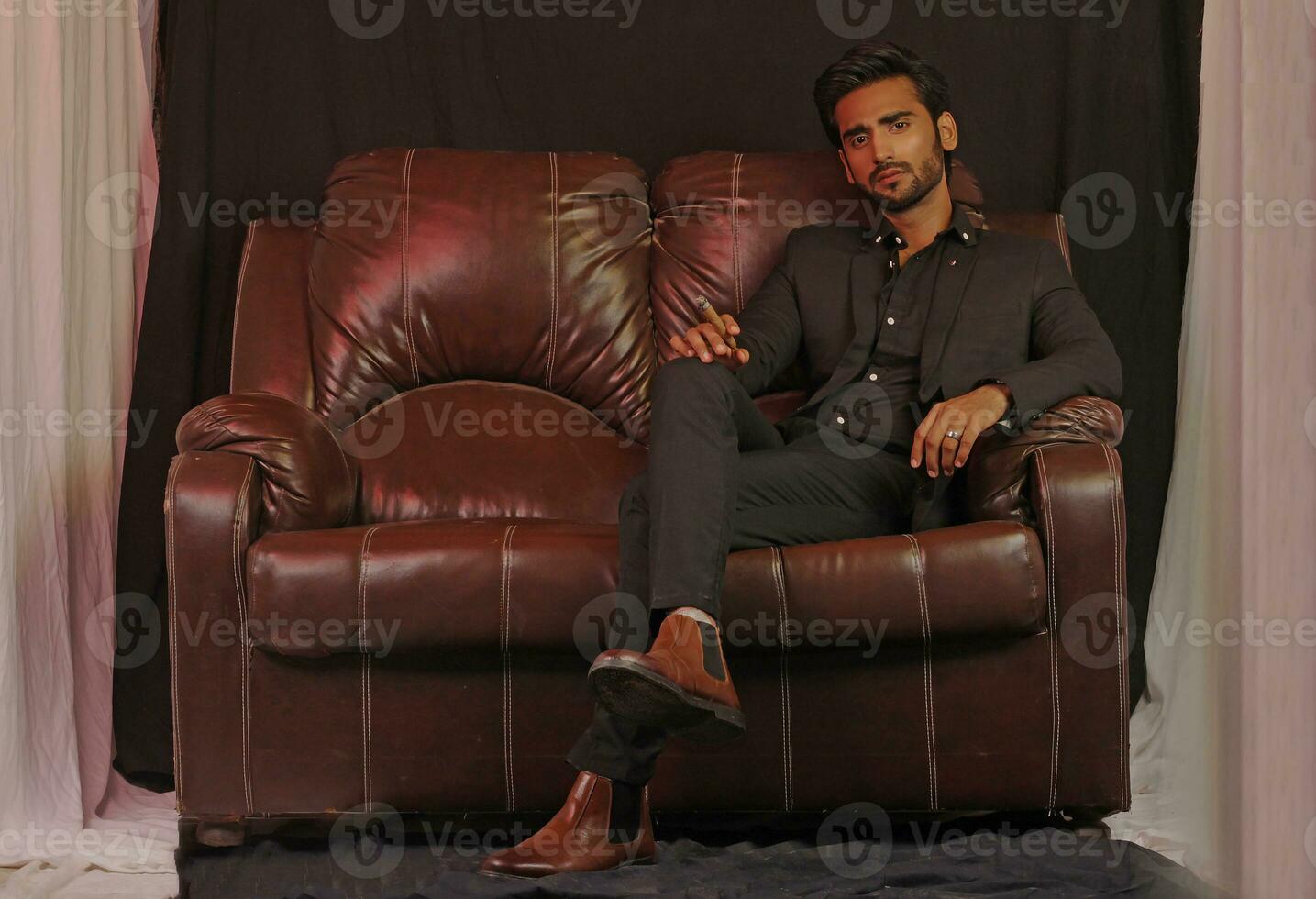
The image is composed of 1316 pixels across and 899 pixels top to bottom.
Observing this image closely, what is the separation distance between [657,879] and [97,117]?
6.54ft

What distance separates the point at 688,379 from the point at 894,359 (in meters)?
0.62

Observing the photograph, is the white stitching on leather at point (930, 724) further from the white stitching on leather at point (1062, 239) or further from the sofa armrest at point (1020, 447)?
the white stitching on leather at point (1062, 239)

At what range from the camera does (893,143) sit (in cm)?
254

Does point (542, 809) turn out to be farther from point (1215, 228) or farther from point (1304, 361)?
point (1304, 361)

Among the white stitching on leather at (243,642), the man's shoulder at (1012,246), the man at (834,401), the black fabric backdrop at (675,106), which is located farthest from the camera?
the black fabric backdrop at (675,106)

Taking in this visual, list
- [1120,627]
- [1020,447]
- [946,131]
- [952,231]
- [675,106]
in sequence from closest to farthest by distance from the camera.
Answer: [1120,627] < [1020,447] < [952,231] < [946,131] < [675,106]

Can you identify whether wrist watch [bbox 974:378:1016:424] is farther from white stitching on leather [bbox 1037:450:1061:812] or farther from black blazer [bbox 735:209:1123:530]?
white stitching on leather [bbox 1037:450:1061:812]

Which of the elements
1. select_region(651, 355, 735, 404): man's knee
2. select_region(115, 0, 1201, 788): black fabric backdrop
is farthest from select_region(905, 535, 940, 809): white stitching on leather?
select_region(115, 0, 1201, 788): black fabric backdrop

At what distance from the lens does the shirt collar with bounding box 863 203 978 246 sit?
8.22ft

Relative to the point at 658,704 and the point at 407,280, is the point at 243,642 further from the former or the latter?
the point at 407,280

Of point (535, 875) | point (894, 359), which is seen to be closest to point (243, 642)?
point (535, 875)

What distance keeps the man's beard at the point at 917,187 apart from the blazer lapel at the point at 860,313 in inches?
3.5

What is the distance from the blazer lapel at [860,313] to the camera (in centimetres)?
246

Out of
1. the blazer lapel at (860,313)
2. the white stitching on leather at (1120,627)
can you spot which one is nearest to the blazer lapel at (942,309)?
the blazer lapel at (860,313)
